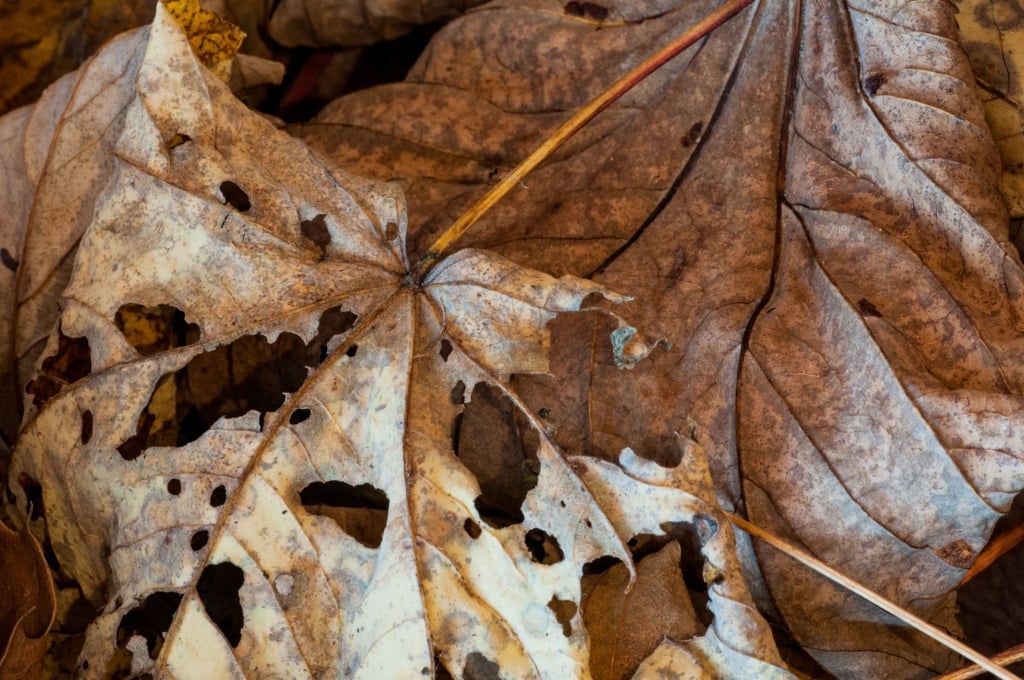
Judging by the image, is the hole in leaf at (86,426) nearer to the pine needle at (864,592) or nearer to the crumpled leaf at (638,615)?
the crumpled leaf at (638,615)

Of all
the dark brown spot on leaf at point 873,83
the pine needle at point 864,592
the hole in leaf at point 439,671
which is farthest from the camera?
the dark brown spot on leaf at point 873,83

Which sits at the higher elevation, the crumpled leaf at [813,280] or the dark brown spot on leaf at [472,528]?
the crumpled leaf at [813,280]

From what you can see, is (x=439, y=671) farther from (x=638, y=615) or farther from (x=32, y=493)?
(x=32, y=493)

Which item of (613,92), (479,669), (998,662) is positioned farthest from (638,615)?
(613,92)

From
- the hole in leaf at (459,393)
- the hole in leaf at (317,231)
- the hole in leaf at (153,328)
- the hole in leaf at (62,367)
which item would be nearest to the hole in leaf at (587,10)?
the hole in leaf at (317,231)

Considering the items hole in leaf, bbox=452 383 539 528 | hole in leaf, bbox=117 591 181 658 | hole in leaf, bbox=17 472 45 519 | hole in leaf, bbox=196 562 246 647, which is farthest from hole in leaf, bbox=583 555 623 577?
hole in leaf, bbox=17 472 45 519
